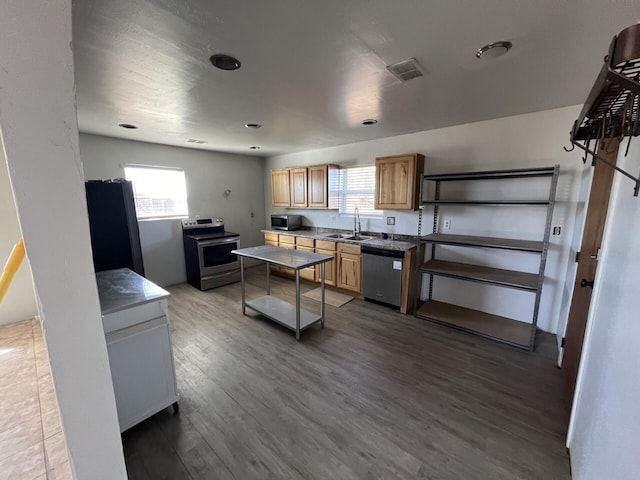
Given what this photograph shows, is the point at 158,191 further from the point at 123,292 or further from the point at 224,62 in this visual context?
the point at 224,62

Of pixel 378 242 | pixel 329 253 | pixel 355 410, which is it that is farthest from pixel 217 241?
pixel 355 410

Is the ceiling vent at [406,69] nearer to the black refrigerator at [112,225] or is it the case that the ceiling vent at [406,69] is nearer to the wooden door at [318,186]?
the wooden door at [318,186]

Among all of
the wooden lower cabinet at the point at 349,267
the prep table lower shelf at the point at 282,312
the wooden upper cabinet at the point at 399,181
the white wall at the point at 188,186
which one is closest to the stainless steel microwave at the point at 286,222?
the white wall at the point at 188,186

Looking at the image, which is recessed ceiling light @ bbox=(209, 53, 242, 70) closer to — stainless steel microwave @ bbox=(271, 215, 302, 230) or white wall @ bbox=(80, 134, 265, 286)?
white wall @ bbox=(80, 134, 265, 286)

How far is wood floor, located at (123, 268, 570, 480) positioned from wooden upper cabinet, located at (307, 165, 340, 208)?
7.76 feet

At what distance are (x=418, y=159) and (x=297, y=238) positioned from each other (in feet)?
7.81

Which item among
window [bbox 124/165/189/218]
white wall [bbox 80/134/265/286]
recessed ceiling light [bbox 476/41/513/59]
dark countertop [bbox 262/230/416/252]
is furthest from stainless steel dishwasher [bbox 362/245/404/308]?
window [bbox 124/165/189/218]

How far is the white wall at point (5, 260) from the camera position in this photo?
252 centimetres

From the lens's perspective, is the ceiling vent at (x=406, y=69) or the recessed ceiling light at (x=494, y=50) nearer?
the recessed ceiling light at (x=494, y=50)

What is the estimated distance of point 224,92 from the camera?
224cm

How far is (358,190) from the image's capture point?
448cm

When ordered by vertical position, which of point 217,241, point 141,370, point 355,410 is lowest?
point 355,410

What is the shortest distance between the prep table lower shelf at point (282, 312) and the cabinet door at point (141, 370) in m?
1.35

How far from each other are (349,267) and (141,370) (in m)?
2.85
